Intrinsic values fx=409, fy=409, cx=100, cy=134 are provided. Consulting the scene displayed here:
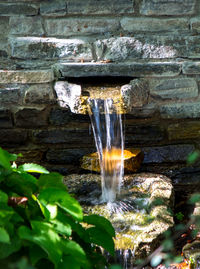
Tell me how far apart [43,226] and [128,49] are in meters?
2.11

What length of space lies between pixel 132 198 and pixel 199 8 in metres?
1.65

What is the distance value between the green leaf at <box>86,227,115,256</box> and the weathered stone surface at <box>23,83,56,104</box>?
5.55 ft

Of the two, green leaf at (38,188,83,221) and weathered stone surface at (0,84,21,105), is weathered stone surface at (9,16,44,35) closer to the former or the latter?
weathered stone surface at (0,84,21,105)

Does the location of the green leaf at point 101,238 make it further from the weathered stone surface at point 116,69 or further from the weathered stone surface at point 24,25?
the weathered stone surface at point 24,25

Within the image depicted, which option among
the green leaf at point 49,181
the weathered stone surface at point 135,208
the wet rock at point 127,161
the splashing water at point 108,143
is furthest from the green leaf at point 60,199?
the wet rock at point 127,161

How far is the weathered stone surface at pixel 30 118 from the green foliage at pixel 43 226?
1.53 meters

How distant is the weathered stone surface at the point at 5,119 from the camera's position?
3430mm

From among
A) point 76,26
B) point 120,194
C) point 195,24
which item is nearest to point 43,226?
point 120,194

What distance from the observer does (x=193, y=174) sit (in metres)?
3.59

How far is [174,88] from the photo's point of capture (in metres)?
3.36

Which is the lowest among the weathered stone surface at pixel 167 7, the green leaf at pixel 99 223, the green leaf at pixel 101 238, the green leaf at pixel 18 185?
the green leaf at pixel 101 238

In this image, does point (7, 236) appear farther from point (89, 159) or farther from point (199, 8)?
point (199, 8)

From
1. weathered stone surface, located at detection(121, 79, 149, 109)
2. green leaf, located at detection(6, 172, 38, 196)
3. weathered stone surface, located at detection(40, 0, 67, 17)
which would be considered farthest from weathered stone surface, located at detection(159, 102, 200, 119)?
green leaf, located at detection(6, 172, 38, 196)

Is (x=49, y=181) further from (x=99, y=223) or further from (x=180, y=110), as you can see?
(x=180, y=110)
